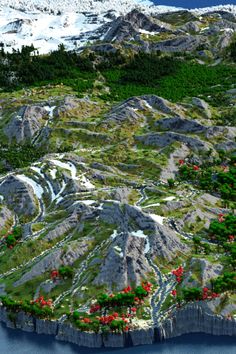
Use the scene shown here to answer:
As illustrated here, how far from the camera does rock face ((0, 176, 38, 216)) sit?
161m

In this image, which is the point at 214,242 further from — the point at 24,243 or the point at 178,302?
the point at 24,243

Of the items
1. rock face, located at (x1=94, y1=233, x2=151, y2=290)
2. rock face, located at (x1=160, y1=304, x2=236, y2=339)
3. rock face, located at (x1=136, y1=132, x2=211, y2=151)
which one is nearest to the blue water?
rock face, located at (x1=160, y1=304, x2=236, y2=339)

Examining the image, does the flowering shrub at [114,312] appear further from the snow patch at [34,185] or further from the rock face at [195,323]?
the snow patch at [34,185]

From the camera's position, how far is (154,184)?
16612 centimetres

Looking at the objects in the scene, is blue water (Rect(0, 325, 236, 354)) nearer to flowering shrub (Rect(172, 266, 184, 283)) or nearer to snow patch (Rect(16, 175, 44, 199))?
flowering shrub (Rect(172, 266, 184, 283))

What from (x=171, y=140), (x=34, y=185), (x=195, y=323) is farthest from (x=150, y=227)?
(x=171, y=140)

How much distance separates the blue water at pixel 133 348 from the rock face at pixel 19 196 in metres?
44.3

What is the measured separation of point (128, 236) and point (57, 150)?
72.0 meters

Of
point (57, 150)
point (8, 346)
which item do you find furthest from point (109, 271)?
point (57, 150)

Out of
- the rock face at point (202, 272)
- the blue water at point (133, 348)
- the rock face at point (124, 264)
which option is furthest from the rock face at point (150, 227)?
the blue water at point (133, 348)

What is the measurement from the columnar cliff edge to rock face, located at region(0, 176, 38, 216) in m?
45.0

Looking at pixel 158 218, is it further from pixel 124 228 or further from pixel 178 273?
pixel 178 273

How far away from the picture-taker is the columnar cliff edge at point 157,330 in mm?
115250

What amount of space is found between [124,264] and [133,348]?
61.8 feet
